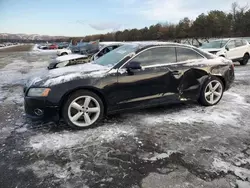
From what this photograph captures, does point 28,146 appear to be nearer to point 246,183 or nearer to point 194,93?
point 246,183

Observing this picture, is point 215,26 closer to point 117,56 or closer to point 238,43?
point 238,43

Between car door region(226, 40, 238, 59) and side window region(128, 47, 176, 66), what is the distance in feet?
27.5

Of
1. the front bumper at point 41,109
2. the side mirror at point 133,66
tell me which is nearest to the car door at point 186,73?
the side mirror at point 133,66

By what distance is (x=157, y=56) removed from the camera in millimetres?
4672

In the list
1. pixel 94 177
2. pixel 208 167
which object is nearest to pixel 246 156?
pixel 208 167

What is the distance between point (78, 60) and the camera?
986cm

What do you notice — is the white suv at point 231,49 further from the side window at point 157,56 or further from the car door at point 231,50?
the side window at point 157,56

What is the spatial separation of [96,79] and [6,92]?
4.49 metres

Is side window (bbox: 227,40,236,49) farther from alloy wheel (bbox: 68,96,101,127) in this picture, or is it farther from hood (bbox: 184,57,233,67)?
alloy wheel (bbox: 68,96,101,127)

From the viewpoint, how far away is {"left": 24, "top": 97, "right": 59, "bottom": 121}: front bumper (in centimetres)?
389

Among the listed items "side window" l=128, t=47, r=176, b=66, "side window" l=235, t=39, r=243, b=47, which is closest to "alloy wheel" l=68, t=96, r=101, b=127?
"side window" l=128, t=47, r=176, b=66

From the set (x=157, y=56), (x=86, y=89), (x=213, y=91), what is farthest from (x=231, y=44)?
(x=86, y=89)

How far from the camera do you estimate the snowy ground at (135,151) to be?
2.69 meters

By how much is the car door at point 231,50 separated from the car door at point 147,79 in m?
8.46
